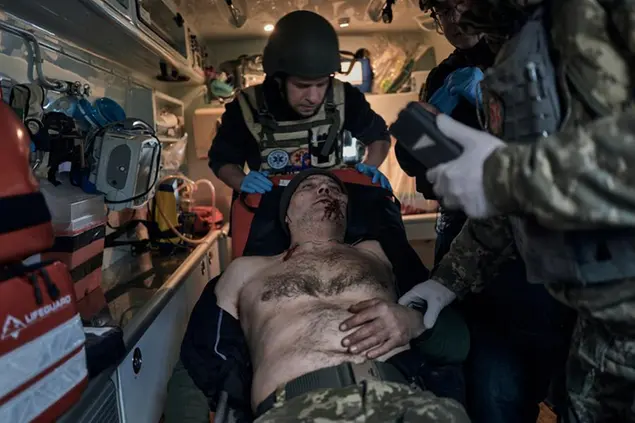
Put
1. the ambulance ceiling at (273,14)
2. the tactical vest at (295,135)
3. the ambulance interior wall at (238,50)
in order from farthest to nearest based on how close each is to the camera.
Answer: the ambulance interior wall at (238,50), the ambulance ceiling at (273,14), the tactical vest at (295,135)

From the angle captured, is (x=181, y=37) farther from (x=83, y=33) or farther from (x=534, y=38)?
(x=534, y=38)

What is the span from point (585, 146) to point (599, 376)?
464 mm

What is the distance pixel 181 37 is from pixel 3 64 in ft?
5.31

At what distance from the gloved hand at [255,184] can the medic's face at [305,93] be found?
1.12ft

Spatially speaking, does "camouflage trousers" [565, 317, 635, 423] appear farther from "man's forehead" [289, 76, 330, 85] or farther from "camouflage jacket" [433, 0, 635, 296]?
"man's forehead" [289, 76, 330, 85]

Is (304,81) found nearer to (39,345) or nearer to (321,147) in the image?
A: (321,147)

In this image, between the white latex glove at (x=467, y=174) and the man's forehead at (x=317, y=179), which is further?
the man's forehead at (x=317, y=179)

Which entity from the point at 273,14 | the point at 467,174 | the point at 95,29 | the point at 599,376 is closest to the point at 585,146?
the point at 467,174

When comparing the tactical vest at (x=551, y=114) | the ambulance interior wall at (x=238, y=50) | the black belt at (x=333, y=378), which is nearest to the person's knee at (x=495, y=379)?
the black belt at (x=333, y=378)

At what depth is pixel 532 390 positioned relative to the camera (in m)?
1.40

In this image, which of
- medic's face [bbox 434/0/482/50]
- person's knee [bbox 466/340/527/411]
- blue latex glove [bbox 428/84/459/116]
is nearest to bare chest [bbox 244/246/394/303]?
person's knee [bbox 466/340/527/411]

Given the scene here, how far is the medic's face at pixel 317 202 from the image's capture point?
6.29ft

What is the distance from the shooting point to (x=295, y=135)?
2.15 m

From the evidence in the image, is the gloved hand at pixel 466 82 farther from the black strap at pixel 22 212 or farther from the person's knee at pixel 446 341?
the black strap at pixel 22 212
